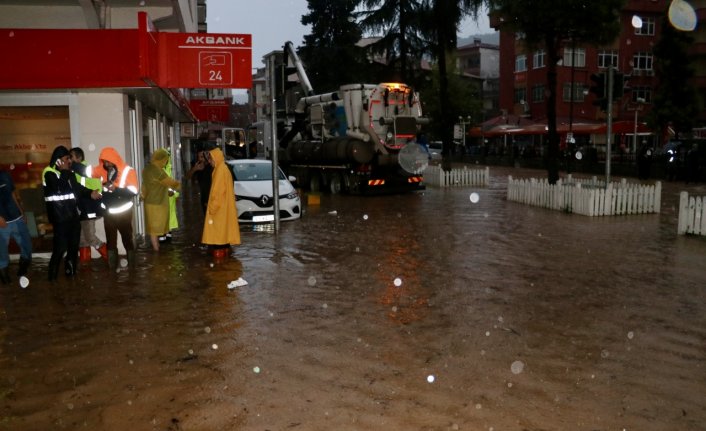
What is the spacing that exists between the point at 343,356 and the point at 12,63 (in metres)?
6.78

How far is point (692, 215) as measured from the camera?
12305 millimetres

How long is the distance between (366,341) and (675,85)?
41502mm

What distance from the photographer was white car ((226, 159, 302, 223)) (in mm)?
13797

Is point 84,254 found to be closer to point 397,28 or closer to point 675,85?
point 397,28

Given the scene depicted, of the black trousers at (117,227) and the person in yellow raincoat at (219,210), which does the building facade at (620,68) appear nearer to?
the person in yellow raincoat at (219,210)

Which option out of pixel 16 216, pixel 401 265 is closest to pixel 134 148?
pixel 16 216

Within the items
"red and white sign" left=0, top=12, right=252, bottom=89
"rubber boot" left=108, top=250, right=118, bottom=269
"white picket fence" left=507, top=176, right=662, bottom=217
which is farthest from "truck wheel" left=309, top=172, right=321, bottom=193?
"rubber boot" left=108, top=250, right=118, bottom=269

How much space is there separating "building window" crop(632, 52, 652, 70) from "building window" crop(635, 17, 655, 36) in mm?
1615

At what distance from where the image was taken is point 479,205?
18.3 metres

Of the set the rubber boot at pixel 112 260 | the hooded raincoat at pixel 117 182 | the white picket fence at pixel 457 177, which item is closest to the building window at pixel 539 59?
the white picket fence at pixel 457 177

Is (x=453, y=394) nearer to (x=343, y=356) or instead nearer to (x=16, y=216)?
(x=343, y=356)

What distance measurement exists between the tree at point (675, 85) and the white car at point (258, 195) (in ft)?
111

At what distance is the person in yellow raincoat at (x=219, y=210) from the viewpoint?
995cm

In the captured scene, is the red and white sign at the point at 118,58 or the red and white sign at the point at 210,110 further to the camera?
the red and white sign at the point at 210,110
